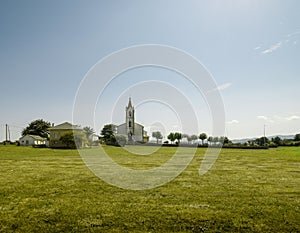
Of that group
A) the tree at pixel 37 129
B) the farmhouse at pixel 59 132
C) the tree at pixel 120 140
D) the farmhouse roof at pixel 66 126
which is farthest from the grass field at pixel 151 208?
the tree at pixel 37 129

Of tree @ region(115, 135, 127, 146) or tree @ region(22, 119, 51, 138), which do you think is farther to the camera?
tree @ region(22, 119, 51, 138)

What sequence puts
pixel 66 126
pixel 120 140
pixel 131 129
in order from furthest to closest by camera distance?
pixel 131 129, pixel 120 140, pixel 66 126

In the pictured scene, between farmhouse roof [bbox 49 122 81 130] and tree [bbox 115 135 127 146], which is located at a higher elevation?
farmhouse roof [bbox 49 122 81 130]

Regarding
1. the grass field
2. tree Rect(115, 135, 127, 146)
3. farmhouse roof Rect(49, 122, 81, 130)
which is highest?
farmhouse roof Rect(49, 122, 81, 130)

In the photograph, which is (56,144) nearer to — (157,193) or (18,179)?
(18,179)

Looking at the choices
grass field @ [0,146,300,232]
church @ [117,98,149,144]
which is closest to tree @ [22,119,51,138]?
church @ [117,98,149,144]

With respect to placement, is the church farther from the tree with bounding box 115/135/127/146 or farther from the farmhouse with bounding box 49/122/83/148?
the farmhouse with bounding box 49/122/83/148

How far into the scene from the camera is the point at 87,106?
77.3 feet

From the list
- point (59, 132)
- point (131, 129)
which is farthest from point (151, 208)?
point (131, 129)

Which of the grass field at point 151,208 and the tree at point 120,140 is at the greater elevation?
the tree at point 120,140

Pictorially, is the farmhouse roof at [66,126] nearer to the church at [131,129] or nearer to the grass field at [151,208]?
the church at [131,129]

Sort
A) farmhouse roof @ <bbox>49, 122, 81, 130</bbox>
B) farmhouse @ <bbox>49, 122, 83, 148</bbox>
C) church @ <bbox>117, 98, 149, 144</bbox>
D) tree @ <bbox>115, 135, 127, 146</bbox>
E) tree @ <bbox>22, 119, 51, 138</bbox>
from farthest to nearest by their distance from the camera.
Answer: tree @ <bbox>22, 119, 51, 138</bbox> → church @ <bbox>117, 98, 149, 144</bbox> → tree @ <bbox>115, 135, 127, 146</bbox> → farmhouse roof @ <bbox>49, 122, 81, 130</bbox> → farmhouse @ <bbox>49, 122, 83, 148</bbox>

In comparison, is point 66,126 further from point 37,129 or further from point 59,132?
point 37,129

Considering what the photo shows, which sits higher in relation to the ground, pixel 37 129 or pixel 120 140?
pixel 37 129
